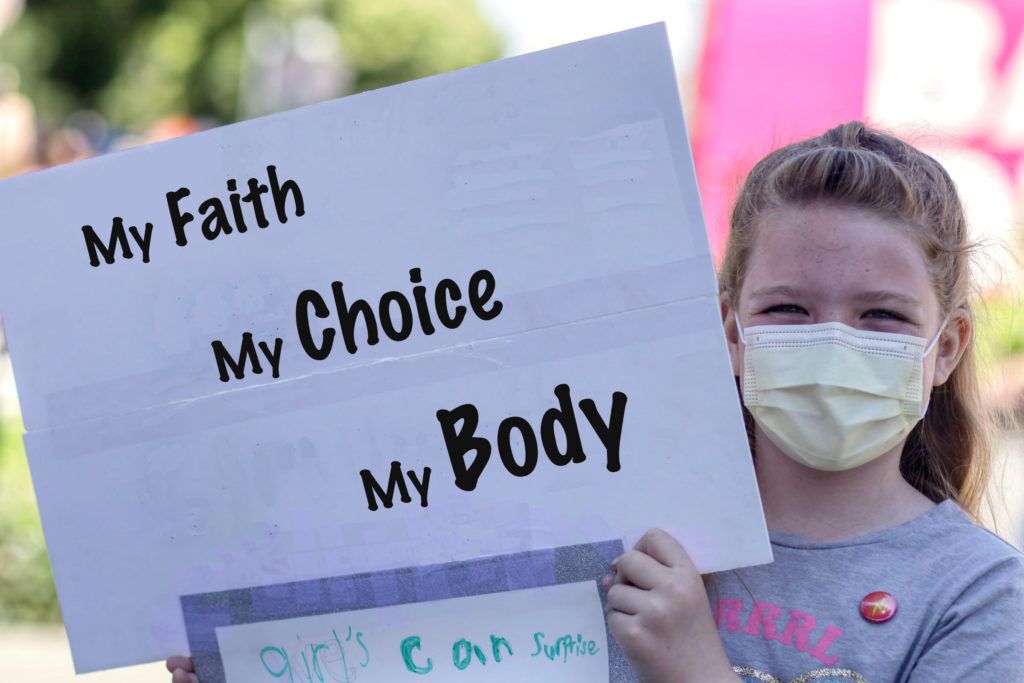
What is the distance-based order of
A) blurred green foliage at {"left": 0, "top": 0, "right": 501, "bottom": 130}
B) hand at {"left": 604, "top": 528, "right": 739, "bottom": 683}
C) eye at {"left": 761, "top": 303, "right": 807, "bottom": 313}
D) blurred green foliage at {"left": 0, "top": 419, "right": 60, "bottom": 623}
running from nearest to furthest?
hand at {"left": 604, "top": 528, "right": 739, "bottom": 683} < eye at {"left": 761, "top": 303, "right": 807, "bottom": 313} < blurred green foliage at {"left": 0, "top": 419, "right": 60, "bottom": 623} < blurred green foliage at {"left": 0, "top": 0, "right": 501, "bottom": 130}

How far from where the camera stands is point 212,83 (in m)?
32.1

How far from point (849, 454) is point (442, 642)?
0.65 metres

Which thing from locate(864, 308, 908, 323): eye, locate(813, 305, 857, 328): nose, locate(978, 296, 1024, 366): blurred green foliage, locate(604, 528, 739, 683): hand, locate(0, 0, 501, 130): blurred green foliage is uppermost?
locate(0, 0, 501, 130): blurred green foliage

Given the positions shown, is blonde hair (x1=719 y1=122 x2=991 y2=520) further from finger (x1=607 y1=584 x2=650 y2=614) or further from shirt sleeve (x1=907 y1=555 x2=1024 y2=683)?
finger (x1=607 y1=584 x2=650 y2=614)

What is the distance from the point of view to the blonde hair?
179 centimetres

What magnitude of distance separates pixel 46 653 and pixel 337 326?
4.84 m

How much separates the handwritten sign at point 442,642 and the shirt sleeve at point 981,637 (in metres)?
0.44

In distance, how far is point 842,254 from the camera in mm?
1716

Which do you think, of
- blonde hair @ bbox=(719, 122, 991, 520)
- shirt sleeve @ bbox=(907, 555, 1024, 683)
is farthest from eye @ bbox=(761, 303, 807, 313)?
shirt sleeve @ bbox=(907, 555, 1024, 683)

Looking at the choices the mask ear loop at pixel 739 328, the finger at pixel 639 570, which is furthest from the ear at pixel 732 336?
the finger at pixel 639 570

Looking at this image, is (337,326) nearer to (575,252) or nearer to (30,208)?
(575,252)

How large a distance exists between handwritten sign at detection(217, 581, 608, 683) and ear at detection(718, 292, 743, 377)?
1.43ft

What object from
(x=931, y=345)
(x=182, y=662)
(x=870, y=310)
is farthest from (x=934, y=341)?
(x=182, y=662)

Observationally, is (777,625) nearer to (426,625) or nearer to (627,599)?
(627,599)
